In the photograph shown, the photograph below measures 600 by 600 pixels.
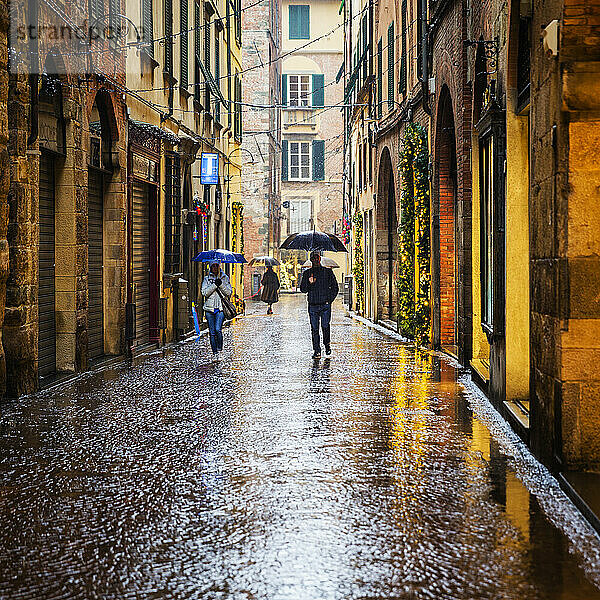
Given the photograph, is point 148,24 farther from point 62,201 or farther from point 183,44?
point 62,201

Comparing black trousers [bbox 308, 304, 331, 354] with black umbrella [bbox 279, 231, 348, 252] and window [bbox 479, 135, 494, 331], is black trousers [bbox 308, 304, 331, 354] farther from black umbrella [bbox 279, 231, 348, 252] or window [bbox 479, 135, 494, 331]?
black umbrella [bbox 279, 231, 348, 252]

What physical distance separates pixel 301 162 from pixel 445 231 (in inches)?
1800

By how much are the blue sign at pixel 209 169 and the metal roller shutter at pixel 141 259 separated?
6.12m

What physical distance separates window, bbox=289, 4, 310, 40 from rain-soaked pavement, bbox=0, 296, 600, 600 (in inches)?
2157

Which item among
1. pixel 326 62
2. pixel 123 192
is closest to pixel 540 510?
pixel 123 192

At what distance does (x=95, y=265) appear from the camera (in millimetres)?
16641

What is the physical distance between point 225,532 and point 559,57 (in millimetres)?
4069

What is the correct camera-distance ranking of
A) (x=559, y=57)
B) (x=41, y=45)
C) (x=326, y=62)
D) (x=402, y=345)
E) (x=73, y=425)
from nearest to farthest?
1. (x=559, y=57)
2. (x=73, y=425)
3. (x=41, y=45)
4. (x=402, y=345)
5. (x=326, y=62)

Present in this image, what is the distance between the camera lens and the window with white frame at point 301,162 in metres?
62.9

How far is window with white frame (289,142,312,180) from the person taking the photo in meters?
62.9

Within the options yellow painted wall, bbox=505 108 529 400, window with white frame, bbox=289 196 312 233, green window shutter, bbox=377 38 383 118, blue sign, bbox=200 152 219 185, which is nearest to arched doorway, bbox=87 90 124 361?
yellow painted wall, bbox=505 108 529 400

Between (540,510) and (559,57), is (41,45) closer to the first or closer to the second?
(559,57)

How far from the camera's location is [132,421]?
989cm

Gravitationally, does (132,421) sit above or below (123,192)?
below
